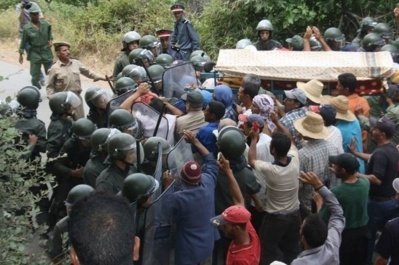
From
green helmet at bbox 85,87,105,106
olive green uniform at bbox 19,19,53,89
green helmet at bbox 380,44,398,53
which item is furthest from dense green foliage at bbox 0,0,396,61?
green helmet at bbox 85,87,105,106

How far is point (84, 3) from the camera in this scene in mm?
21281

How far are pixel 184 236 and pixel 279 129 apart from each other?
1.76 meters

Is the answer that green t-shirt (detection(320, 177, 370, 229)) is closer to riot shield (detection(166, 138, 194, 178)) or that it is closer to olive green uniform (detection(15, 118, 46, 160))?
riot shield (detection(166, 138, 194, 178))

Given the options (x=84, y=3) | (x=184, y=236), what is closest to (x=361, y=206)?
(x=184, y=236)

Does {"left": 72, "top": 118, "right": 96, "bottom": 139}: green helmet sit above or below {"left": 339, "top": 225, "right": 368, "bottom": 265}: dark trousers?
above

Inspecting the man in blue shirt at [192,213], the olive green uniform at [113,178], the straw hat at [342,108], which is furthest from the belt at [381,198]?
the olive green uniform at [113,178]

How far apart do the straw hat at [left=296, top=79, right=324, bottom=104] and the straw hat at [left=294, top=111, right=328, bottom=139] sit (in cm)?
104

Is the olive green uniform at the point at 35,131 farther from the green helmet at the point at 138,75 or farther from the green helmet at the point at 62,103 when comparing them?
the green helmet at the point at 138,75

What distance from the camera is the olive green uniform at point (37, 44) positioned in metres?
11.7

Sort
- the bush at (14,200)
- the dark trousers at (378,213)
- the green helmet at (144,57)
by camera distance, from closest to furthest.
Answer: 1. the bush at (14,200)
2. the dark trousers at (378,213)
3. the green helmet at (144,57)

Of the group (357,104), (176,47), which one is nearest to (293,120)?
(357,104)

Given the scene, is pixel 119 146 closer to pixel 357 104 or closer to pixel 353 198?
pixel 353 198

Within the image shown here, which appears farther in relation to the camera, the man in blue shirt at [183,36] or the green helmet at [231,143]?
the man in blue shirt at [183,36]

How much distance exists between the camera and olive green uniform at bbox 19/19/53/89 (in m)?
11.7
